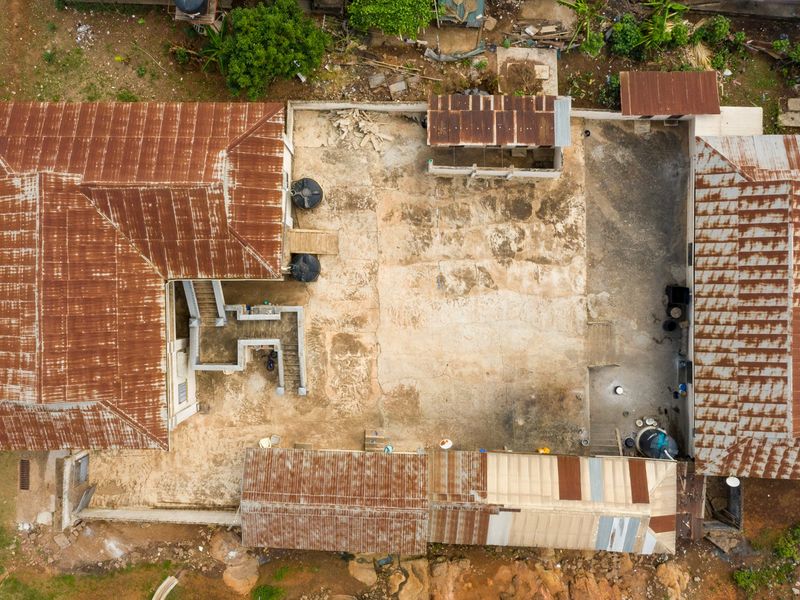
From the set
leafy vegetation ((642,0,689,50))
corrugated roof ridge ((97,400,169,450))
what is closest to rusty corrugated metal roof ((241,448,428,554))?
corrugated roof ridge ((97,400,169,450))

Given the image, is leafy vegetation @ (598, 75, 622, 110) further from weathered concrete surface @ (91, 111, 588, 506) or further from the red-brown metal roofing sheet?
the red-brown metal roofing sheet

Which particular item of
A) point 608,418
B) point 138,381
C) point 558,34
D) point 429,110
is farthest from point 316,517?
point 558,34

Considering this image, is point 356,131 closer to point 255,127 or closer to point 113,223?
point 255,127

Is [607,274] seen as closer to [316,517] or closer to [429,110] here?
[429,110]

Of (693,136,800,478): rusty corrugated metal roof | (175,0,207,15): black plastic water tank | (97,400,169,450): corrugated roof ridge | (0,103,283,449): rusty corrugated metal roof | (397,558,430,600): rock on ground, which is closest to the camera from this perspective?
(0,103,283,449): rusty corrugated metal roof

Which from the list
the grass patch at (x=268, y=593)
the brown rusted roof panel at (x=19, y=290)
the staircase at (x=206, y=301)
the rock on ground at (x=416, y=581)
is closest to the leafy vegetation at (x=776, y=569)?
the rock on ground at (x=416, y=581)
